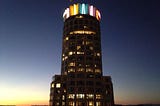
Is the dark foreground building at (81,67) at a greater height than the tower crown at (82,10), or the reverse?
the tower crown at (82,10)

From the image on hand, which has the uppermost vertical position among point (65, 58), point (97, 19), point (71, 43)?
point (97, 19)

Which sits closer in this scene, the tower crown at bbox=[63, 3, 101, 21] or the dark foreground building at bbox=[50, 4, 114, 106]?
the dark foreground building at bbox=[50, 4, 114, 106]

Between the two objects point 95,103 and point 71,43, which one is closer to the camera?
point 95,103

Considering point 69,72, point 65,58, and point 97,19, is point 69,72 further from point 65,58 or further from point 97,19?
point 97,19

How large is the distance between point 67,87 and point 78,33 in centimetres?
5124

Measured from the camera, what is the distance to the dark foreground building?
145 m

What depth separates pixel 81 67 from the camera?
511ft

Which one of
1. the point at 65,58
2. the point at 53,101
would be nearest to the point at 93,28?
the point at 65,58

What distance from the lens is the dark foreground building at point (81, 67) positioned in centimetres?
14488

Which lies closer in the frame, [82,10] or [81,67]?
[81,67]

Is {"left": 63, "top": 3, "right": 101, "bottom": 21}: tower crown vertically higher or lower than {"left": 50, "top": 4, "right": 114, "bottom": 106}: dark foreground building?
higher

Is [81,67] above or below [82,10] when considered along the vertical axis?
below

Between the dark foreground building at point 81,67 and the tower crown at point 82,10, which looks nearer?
the dark foreground building at point 81,67

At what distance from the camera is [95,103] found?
468 ft
